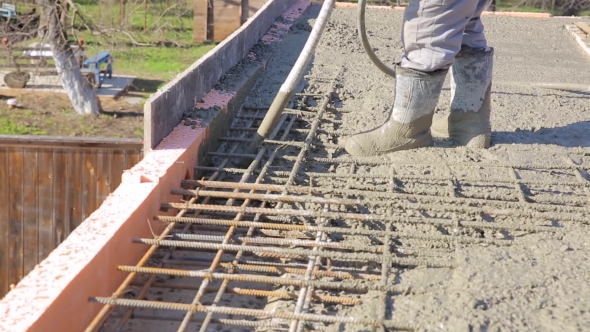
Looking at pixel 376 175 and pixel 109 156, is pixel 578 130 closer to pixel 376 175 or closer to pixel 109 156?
pixel 376 175

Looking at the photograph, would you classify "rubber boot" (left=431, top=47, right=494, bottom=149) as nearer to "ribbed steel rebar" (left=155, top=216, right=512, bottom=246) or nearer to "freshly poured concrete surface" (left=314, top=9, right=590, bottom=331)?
"freshly poured concrete surface" (left=314, top=9, right=590, bottom=331)

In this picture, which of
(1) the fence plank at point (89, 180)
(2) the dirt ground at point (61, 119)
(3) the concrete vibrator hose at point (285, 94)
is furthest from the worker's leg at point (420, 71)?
(2) the dirt ground at point (61, 119)

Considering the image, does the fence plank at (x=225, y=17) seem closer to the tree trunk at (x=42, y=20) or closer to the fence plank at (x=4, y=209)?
the tree trunk at (x=42, y=20)

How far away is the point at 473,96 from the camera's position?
3.50 meters

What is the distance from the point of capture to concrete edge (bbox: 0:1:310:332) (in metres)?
1.95

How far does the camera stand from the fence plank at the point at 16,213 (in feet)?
19.1

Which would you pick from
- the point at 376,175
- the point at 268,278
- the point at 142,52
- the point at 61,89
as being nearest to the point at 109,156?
the point at 376,175

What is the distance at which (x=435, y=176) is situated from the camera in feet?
10.3

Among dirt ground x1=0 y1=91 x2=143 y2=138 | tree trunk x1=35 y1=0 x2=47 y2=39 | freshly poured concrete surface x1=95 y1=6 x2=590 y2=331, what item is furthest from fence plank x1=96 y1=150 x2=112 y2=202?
dirt ground x1=0 y1=91 x2=143 y2=138

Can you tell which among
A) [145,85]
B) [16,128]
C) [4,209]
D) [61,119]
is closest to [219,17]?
[145,85]

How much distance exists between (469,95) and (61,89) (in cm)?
A: 1029

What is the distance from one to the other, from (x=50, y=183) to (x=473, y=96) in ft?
12.2

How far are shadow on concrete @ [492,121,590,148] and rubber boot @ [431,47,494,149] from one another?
167 millimetres

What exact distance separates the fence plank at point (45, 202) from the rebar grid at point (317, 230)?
Answer: 9.16 ft
